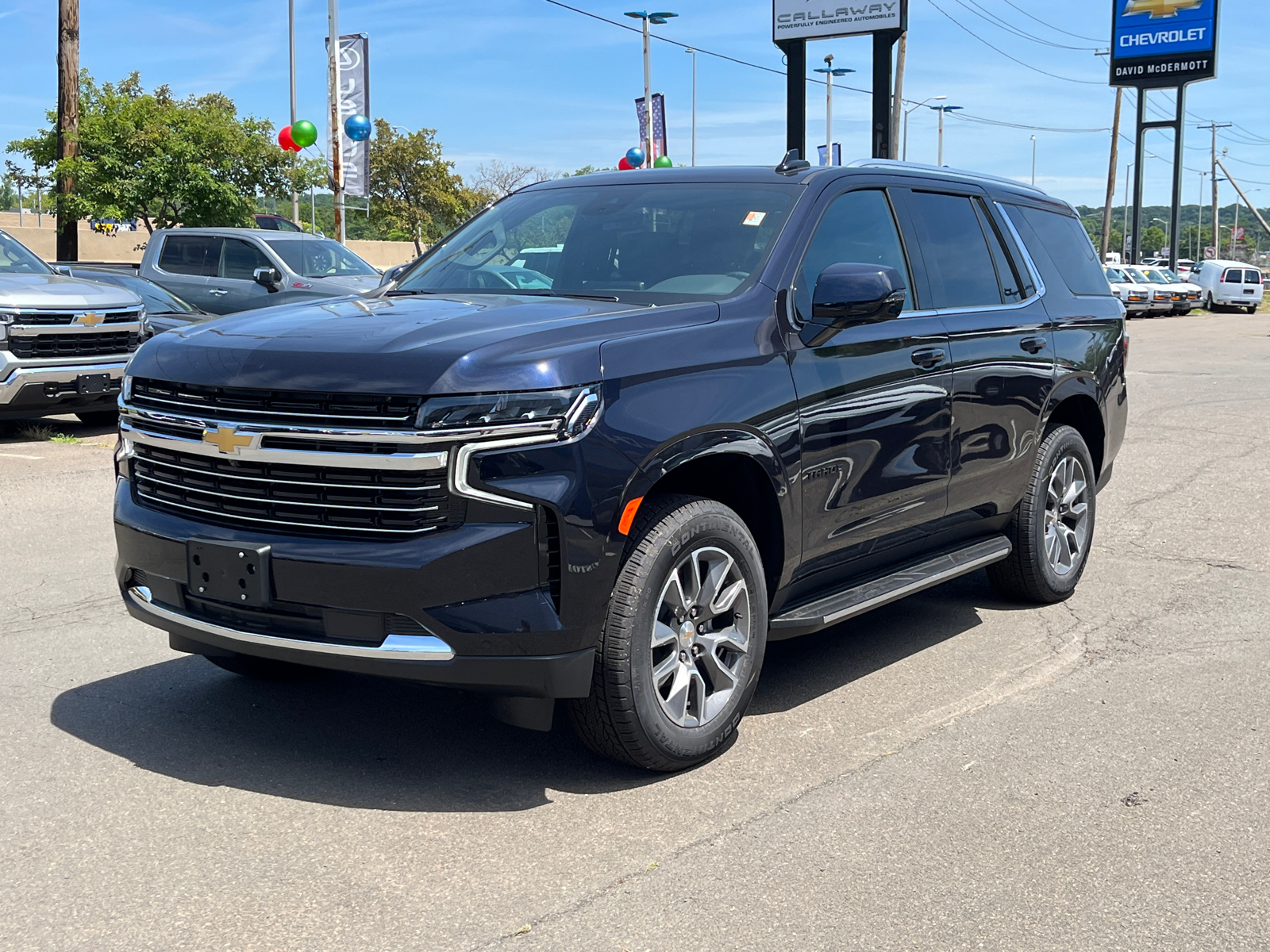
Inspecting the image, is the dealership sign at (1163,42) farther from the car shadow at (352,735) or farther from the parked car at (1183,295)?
the car shadow at (352,735)

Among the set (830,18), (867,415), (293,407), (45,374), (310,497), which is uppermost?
(830,18)

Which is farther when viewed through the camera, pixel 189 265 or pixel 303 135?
pixel 303 135

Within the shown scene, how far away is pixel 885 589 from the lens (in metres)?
4.99

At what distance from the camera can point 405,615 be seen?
3674 mm

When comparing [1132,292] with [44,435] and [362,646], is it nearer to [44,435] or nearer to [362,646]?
[44,435]

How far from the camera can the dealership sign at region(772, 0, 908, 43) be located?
30.4 meters

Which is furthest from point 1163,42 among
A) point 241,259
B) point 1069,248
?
point 1069,248

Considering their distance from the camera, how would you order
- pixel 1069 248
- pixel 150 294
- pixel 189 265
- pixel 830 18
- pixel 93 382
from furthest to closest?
pixel 830 18, pixel 189 265, pixel 150 294, pixel 93 382, pixel 1069 248

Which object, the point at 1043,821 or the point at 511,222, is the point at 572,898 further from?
the point at 511,222

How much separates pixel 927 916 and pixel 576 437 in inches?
60.5

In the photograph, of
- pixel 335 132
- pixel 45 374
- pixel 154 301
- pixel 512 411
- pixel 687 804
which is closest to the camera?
pixel 512 411

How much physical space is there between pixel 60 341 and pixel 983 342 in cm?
874

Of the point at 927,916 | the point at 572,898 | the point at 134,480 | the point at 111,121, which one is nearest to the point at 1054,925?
the point at 927,916

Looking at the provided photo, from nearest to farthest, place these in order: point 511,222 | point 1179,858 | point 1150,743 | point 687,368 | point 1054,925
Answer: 1. point 1054,925
2. point 1179,858
3. point 687,368
4. point 1150,743
5. point 511,222
